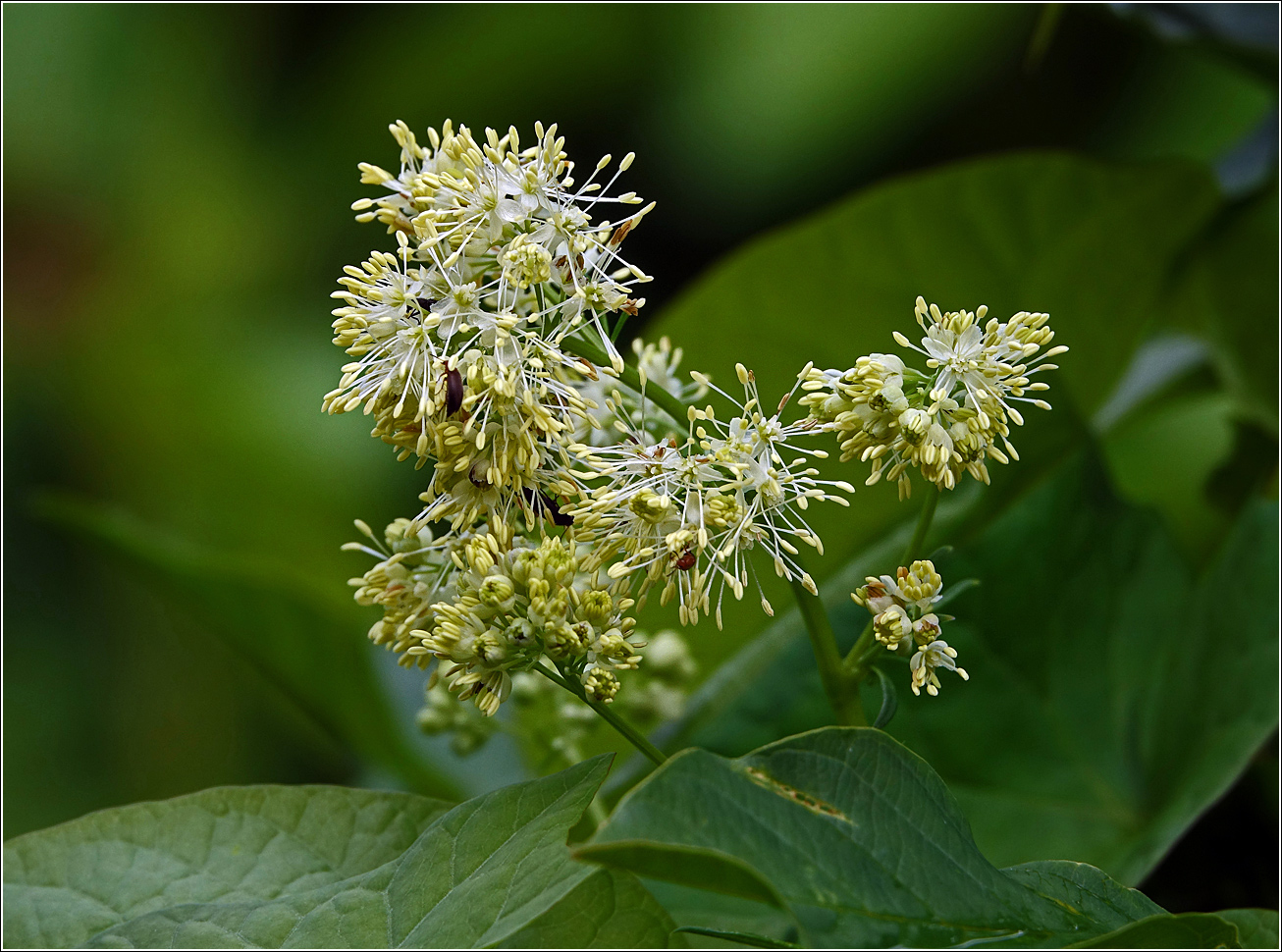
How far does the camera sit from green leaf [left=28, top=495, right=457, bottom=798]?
880 mm

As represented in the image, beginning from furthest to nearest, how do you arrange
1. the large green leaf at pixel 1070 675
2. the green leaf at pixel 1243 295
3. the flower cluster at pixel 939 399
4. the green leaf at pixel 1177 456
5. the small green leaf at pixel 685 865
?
the green leaf at pixel 1177 456, the green leaf at pixel 1243 295, the large green leaf at pixel 1070 675, the flower cluster at pixel 939 399, the small green leaf at pixel 685 865

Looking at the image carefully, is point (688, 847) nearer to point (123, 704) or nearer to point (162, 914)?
point (162, 914)

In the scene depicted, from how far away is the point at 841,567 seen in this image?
0.75 m

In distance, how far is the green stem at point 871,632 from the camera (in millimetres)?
444

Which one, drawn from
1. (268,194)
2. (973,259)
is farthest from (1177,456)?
(268,194)

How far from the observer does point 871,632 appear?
457 millimetres

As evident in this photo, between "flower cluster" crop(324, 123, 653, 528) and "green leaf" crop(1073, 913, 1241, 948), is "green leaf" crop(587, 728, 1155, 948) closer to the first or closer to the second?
"green leaf" crop(1073, 913, 1241, 948)

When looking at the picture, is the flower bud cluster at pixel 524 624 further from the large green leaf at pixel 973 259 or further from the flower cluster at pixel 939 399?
the large green leaf at pixel 973 259

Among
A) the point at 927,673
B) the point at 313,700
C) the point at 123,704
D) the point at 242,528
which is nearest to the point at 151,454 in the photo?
the point at 242,528

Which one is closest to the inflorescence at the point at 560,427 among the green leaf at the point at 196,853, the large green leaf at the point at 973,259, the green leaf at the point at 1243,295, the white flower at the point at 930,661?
the white flower at the point at 930,661

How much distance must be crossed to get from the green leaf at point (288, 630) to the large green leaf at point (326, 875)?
36 cm

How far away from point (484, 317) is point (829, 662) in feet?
0.67

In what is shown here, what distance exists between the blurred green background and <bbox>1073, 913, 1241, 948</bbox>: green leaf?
39.7 inches

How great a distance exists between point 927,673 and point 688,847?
0.59 ft
